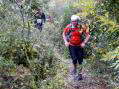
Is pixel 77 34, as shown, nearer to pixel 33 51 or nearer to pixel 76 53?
pixel 76 53

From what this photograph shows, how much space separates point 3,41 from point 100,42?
3106 millimetres

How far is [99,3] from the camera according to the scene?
305 inches

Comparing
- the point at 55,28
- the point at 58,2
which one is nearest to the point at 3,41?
the point at 55,28

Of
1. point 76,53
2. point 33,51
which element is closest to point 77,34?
point 76,53

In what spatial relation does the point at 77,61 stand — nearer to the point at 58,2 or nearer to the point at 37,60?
the point at 37,60

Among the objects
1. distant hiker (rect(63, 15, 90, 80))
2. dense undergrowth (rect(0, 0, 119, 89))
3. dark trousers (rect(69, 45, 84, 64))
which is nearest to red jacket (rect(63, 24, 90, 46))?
distant hiker (rect(63, 15, 90, 80))

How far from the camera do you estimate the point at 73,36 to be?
8523 mm

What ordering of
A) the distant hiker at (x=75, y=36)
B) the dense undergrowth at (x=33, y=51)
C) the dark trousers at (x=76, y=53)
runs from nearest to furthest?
1. the dense undergrowth at (x=33, y=51)
2. the distant hiker at (x=75, y=36)
3. the dark trousers at (x=76, y=53)

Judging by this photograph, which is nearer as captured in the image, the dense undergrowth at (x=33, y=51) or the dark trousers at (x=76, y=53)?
the dense undergrowth at (x=33, y=51)

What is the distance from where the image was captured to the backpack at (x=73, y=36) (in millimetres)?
8453

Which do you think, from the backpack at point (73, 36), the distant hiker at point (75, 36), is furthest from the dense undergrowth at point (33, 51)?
the backpack at point (73, 36)

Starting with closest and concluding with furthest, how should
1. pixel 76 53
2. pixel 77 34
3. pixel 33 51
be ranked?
pixel 77 34 < pixel 33 51 < pixel 76 53

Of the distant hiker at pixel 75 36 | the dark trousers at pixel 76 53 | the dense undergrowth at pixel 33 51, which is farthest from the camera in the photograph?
the dark trousers at pixel 76 53

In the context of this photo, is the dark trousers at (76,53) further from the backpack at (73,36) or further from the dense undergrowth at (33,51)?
the dense undergrowth at (33,51)
